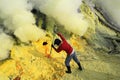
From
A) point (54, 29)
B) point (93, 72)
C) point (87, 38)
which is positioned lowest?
point (93, 72)

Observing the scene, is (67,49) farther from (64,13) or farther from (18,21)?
(64,13)

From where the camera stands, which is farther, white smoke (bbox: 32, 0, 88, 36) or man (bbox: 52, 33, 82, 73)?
white smoke (bbox: 32, 0, 88, 36)

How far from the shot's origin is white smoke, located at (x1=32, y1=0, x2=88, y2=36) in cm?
1303

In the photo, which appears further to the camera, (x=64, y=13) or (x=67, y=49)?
(x=64, y=13)

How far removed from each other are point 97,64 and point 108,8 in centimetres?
751

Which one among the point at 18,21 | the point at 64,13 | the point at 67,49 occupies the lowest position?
the point at 67,49

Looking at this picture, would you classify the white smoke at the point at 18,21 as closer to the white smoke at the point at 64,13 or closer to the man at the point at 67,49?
the white smoke at the point at 64,13

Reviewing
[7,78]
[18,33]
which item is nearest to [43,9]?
[18,33]

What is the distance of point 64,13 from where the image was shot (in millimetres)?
13305

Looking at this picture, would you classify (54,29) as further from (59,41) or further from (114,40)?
(114,40)

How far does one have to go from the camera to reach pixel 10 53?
11.0m

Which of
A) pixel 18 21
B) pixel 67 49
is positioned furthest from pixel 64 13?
pixel 67 49

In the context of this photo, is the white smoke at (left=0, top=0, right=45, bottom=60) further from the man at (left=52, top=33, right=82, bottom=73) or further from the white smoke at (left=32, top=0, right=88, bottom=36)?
the man at (left=52, top=33, right=82, bottom=73)

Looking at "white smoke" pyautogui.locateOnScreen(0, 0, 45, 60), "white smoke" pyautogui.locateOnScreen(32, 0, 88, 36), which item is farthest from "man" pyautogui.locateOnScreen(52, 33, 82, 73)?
"white smoke" pyautogui.locateOnScreen(32, 0, 88, 36)
